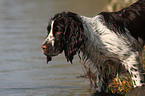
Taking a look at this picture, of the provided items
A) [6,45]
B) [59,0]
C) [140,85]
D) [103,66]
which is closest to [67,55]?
[103,66]

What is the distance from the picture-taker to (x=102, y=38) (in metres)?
6.14

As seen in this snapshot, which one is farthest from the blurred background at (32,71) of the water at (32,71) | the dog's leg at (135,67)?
the dog's leg at (135,67)

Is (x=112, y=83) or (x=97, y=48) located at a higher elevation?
(x=97, y=48)

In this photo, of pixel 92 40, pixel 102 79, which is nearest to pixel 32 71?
pixel 102 79

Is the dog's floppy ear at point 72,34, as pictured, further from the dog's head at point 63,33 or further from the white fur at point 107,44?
the white fur at point 107,44

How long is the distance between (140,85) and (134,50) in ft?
1.88

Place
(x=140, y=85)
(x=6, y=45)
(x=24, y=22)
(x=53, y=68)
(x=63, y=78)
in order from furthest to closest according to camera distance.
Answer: (x=24, y=22), (x=6, y=45), (x=53, y=68), (x=63, y=78), (x=140, y=85)

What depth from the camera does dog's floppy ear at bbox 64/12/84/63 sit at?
5922 mm

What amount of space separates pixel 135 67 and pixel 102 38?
2.26ft

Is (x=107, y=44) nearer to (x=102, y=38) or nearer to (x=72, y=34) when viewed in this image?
(x=102, y=38)

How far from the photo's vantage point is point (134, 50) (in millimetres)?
6219

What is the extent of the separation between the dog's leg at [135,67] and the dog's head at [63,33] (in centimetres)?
82

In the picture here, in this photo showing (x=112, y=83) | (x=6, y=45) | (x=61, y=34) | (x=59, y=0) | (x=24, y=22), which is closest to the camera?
(x=61, y=34)

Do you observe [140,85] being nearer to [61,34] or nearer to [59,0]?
[61,34]
